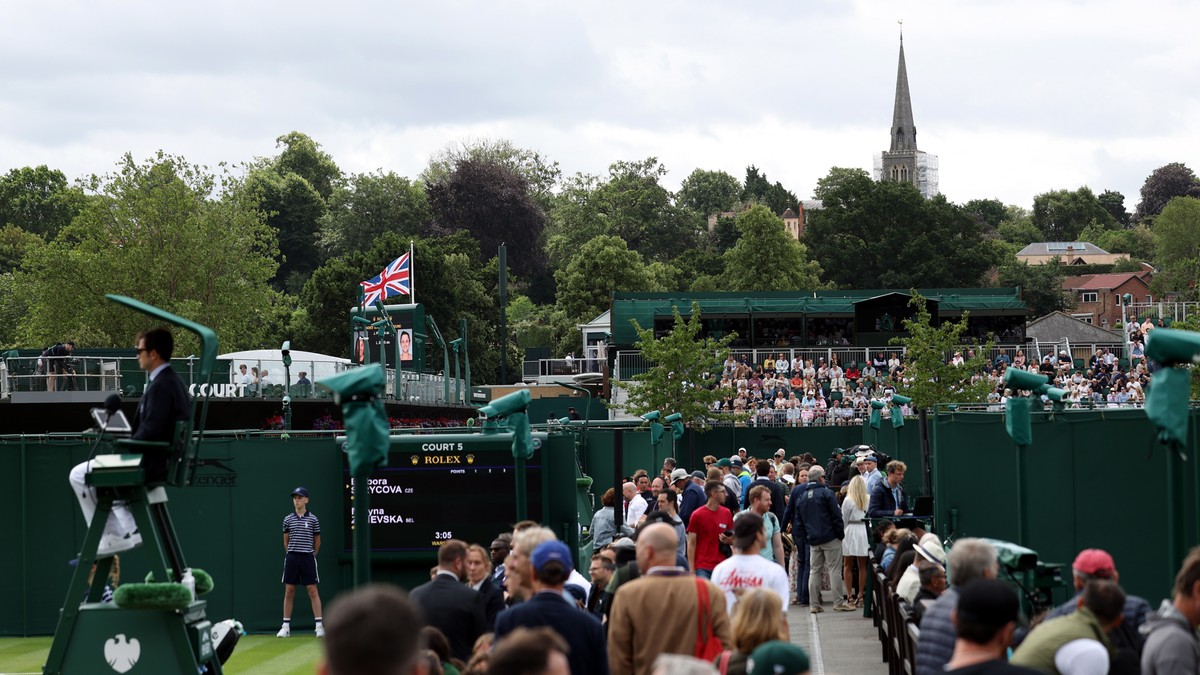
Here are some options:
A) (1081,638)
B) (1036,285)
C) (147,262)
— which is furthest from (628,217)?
(1081,638)

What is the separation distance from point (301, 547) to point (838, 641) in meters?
6.46

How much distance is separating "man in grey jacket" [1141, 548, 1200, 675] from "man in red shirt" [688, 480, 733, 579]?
7.82 meters

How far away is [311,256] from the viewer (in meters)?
121

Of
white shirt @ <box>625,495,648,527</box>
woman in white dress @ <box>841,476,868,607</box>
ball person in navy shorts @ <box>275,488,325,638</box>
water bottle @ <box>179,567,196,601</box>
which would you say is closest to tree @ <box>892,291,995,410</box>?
woman in white dress @ <box>841,476,868,607</box>

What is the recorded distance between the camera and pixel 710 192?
527 ft

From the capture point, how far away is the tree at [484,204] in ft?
344

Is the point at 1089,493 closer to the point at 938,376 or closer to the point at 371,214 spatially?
the point at 938,376

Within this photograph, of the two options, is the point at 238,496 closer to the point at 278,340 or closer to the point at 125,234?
the point at 125,234

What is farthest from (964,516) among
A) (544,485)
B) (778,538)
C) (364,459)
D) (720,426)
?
(720,426)

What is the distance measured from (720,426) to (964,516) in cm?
2492

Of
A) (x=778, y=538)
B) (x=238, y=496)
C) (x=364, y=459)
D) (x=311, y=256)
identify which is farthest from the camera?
(x=311, y=256)

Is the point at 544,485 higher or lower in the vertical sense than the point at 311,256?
lower

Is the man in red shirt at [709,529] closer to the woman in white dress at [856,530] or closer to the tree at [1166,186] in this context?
the woman in white dress at [856,530]

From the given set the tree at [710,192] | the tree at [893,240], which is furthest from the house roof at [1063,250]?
the tree at [893,240]
